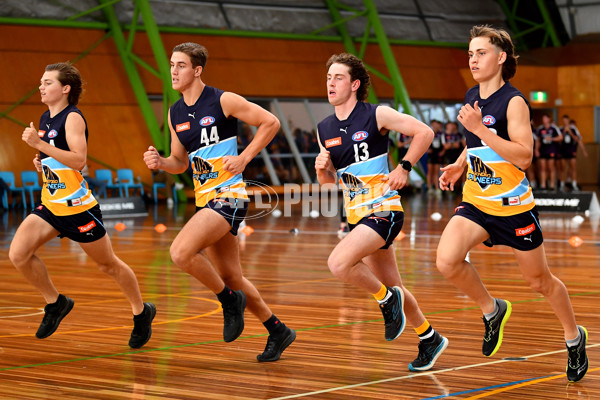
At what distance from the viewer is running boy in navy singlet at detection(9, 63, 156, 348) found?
568 centimetres

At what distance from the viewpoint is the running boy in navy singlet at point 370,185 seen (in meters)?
5.04

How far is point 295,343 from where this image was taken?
597cm

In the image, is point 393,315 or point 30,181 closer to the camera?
point 393,315

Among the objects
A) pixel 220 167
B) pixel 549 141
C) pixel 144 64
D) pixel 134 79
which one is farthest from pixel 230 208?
pixel 549 141

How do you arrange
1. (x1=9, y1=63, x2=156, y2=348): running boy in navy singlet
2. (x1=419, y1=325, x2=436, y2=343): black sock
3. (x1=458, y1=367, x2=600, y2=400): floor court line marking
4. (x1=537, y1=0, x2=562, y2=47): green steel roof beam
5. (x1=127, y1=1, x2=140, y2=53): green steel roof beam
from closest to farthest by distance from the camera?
(x1=458, y1=367, x2=600, y2=400): floor court line marking, (x1=419, y1=325, x2=436, y2=343): black sock, (x1=9, y1=63, x2=156, y2=348): running boy in navy singlet, (x1=127, y1=1, x2=140, y2=53): green steel roof beam, (x1=537, y1=0, x2=562, y2=47): green steel roof beam

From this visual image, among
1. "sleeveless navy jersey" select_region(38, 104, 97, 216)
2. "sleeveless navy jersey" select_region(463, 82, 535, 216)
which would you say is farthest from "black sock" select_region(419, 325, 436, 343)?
"sleeveless navy jersey" select_region(38, 104, 97, 216)

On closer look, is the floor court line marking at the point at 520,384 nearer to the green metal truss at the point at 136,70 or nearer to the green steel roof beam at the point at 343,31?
the green metal truss at the point at 136,70

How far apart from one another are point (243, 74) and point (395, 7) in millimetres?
6379

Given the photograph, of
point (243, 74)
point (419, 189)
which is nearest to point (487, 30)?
point (243, 74)

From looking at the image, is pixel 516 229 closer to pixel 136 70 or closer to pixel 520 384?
pixel 520 384

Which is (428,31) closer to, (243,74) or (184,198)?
(243,74)

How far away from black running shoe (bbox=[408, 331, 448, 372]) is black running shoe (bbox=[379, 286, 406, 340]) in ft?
0.63

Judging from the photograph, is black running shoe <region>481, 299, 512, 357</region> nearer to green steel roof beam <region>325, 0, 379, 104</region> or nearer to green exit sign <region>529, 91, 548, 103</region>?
green steel roof beam <region>325, 0, 379, 104</region>

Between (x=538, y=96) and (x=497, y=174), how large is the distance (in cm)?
2464
